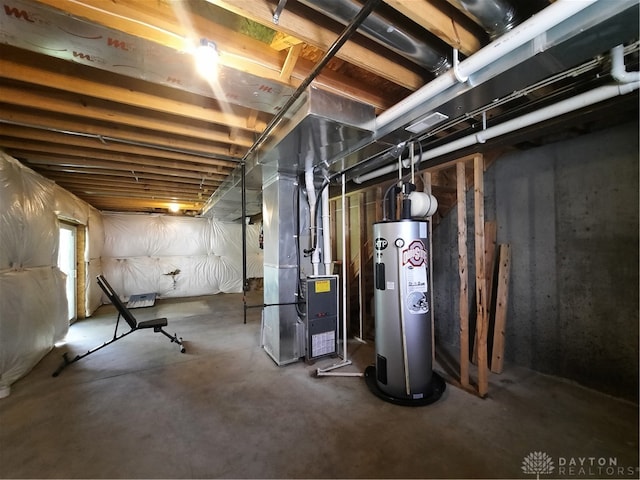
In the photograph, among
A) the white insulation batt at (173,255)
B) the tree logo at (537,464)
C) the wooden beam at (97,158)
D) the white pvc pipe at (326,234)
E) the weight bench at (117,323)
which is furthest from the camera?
the white insulation batt at (173,255)

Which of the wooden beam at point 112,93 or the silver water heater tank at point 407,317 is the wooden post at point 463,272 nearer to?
the silver water heater tank at point 407,317

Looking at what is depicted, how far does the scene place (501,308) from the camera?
2744mm

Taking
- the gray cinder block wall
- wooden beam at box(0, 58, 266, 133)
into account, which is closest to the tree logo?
the gray cinder block wall

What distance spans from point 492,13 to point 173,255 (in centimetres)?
792

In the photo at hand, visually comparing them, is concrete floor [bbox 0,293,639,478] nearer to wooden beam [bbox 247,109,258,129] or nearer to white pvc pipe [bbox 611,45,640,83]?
white pvc pipe [bbox 611,45,640,83]

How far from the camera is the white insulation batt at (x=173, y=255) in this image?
6.62 metres

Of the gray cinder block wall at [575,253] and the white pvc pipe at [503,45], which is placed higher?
the white pvc pipe at [503,45]

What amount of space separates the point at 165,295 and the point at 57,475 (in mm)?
6173

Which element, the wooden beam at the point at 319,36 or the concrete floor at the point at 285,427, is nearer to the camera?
the wooden beam at the point at 319,36

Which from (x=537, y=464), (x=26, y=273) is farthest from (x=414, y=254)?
(x=26, y=273)

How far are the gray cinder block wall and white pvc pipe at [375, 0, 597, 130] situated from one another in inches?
73.4

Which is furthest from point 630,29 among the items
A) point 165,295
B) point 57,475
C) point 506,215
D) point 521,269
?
point 165,295

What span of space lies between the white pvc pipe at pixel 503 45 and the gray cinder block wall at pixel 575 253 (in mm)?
1865

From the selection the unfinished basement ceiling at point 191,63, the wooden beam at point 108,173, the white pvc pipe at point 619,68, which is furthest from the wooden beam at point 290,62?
the wooden beam at point 108,173
